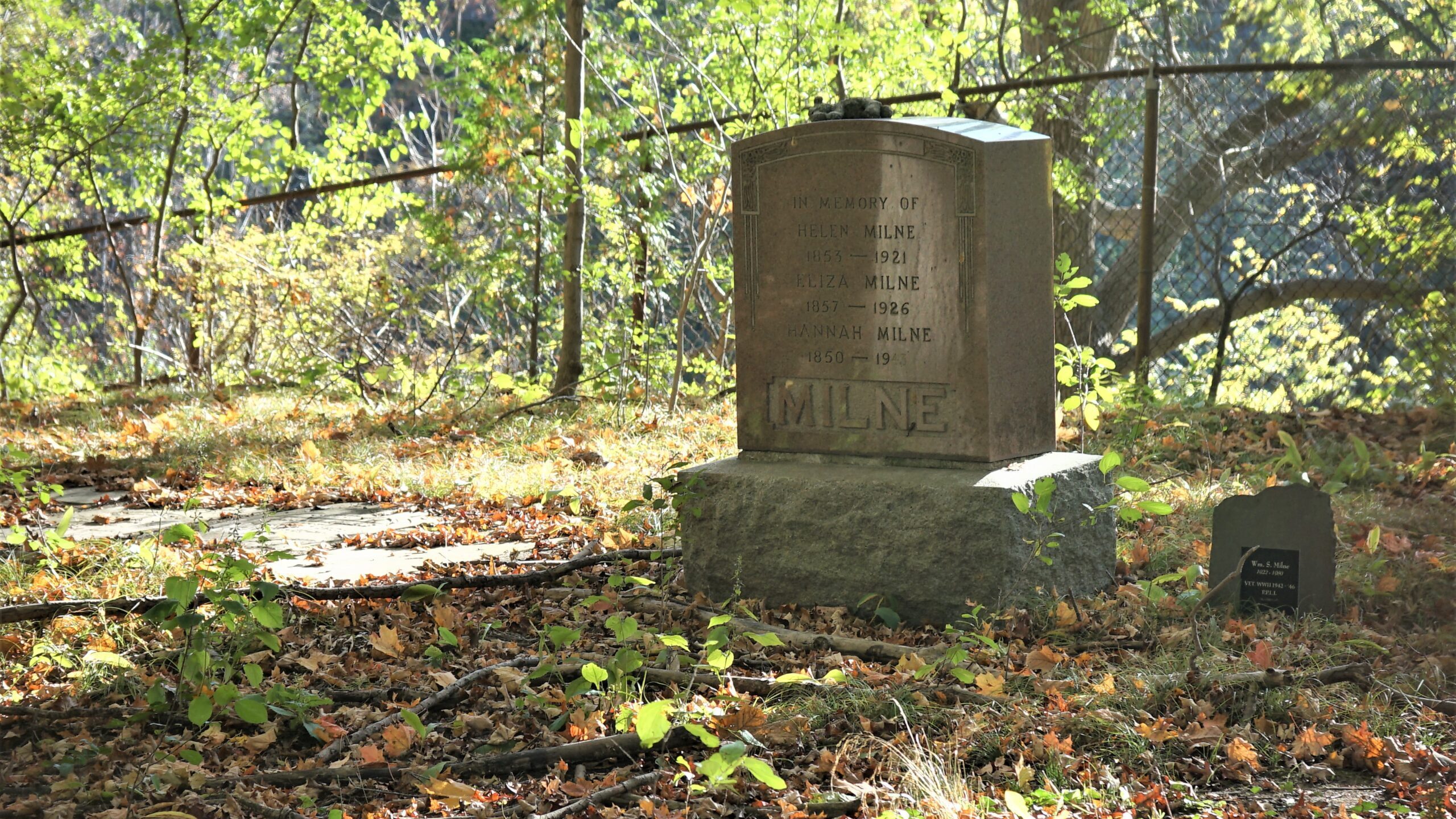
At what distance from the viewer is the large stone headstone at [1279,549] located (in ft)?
12.5

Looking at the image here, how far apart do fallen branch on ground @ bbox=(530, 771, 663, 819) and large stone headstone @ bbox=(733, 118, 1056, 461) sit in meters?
1.85

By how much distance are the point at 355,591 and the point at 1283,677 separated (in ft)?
9.77

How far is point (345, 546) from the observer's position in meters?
5.21

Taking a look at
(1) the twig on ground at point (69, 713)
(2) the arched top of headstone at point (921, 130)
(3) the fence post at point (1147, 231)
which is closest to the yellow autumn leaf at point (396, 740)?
(1) the twig on ground at point (69, 713)

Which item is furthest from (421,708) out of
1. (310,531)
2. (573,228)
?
(573,228)

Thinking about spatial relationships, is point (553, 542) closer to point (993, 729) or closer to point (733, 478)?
point (733, 478)

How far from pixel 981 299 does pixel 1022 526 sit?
774 mm

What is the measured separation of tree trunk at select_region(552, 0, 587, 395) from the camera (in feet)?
26.2

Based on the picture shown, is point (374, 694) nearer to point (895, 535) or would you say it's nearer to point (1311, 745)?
point (895, 535)

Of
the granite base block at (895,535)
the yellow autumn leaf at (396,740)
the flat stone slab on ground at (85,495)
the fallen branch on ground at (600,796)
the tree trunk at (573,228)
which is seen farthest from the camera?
the tree trunk at (573,228)

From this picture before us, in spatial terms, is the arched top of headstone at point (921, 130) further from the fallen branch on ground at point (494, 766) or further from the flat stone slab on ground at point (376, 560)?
the fallen branch on ground at point (494, 766)

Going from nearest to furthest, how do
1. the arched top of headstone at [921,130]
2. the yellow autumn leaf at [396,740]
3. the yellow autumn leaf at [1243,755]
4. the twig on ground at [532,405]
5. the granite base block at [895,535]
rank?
1. the yellow autumn leaf at [1243,755]
2. the yellow autumn leaf at [396,740]
3. the granite base block at [895,535]
4. the arched top of headstone at [921,130]
5. the twig on ground at [532,405]

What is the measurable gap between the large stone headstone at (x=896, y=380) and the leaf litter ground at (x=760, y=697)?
186 millimetres

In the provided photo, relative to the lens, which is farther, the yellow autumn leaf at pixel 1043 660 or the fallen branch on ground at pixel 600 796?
the yellow autumn leaf at pixel 1043 660
